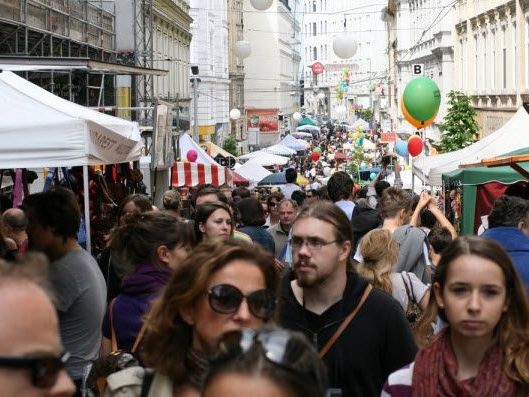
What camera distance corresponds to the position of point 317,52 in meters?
168

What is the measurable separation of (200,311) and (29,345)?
115 centimetres

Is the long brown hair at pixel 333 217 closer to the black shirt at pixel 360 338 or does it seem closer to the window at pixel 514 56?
the black shirt at pixel 360 338

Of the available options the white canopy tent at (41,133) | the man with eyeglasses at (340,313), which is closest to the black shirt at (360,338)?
the man with eyeglasses at (340,313)

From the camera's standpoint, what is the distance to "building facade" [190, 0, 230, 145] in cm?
6656

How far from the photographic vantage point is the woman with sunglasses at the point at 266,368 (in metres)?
2.24

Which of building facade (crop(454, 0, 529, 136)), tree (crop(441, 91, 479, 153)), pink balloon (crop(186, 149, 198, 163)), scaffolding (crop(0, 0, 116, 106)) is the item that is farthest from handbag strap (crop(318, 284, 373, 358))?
A: building facade (crop(454, 0, 529, 136))

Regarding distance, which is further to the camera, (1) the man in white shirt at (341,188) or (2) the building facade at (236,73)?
(2) the building facade at (236,73)

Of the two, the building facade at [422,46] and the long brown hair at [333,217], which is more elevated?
the building facade at [422,46]

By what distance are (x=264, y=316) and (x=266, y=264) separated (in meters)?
0.20

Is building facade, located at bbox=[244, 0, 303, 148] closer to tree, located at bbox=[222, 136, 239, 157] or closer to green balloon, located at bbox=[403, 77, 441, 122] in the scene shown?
tree, located at bbox=[222, 136, 239, 157]

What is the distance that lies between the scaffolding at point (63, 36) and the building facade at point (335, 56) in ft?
323

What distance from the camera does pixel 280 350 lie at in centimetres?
231

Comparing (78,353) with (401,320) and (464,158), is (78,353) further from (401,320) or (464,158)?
(464,158)

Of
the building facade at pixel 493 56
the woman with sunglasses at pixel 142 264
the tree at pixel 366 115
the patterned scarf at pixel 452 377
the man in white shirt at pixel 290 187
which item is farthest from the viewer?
the tree at pixel 366 115
